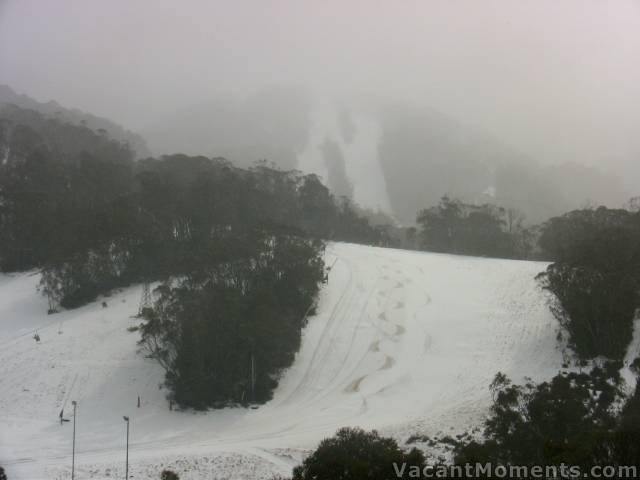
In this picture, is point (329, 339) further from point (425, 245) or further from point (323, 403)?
point (425, 245)

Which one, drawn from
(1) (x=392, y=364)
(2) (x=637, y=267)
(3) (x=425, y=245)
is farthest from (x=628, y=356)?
(3) (x=425, y=245)

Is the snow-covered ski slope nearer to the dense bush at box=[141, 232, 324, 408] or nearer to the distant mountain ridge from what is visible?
the dense bush at box=[141, 232, 324, 408]

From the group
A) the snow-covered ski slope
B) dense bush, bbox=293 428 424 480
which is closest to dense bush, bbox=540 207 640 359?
the snow-covered ski slope

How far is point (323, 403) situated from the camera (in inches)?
983

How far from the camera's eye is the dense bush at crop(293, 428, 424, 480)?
1198 cm

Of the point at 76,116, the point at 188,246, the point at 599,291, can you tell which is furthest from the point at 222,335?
the point at 76,116

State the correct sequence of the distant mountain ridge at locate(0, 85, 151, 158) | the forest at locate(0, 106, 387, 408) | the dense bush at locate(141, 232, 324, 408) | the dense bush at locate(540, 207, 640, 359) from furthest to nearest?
the distant mountain ridge at locate(0, 85, 151, 158) < the forest at locate(0, 106, 387, 408) < the dense bush at locate(141, 232, 324, 408) < the dense bush at locate(540, 207, 640, 359)

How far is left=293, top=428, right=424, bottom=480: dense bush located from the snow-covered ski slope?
4715 mm

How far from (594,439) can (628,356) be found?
1478 cm

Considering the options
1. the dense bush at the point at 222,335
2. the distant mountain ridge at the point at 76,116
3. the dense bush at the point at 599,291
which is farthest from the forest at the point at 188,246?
the distant mountain ridge at the point at 76,116

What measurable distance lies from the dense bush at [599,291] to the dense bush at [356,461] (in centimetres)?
1520

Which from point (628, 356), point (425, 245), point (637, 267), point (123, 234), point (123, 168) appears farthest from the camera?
point (425, 245)

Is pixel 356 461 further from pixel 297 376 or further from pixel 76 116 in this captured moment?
pixel 76 116

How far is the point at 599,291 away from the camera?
25.3m
